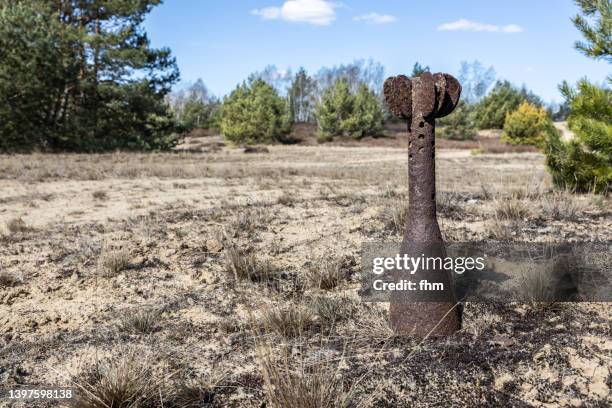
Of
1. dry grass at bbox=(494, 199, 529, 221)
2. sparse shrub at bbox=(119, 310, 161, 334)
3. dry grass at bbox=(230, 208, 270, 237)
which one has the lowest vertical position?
sparse shrub at bbox=(119, 310, 161, 334)

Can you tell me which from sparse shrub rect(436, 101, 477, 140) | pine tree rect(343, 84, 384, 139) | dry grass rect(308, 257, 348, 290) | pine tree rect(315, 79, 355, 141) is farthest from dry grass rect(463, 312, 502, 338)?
sparse shrub rect(436, 101, 477, 140)

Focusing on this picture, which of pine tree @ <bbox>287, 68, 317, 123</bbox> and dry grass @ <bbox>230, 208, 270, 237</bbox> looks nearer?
dry grass @ <bbox>230, 208, 270, 237</bbox>

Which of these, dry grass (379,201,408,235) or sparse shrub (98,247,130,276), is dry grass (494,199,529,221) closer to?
dry grass (379,201,408,235)

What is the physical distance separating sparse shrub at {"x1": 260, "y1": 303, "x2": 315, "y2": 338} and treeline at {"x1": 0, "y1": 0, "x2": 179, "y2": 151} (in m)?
18.7

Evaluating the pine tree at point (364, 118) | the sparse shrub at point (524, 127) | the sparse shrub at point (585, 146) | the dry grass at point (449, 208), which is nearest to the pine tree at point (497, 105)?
the pine tree at point (364, 118)

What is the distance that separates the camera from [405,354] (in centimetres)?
246

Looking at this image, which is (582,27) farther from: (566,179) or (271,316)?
(271,316)

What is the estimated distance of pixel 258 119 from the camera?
38594mm

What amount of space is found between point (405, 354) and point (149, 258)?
104 inches

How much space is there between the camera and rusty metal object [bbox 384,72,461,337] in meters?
2.53

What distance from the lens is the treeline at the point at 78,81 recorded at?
1788cm

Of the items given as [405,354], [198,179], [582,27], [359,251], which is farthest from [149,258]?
[198,179]

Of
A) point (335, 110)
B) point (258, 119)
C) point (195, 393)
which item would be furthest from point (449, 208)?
point (335, 110)

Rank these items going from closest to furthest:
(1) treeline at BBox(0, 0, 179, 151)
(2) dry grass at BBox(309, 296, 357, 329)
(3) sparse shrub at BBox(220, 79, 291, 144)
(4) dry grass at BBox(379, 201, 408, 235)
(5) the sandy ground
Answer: (5) the sandy ground < (2) dry grass at BBox(309, 296, 357, 329) < (4) dry grass at BBox(379, 201, 408, 235) < (1) treeline at BBox(0, 0, 179, 151) < (3) sparse shrub at BBox(220, 79, 291, 144)
